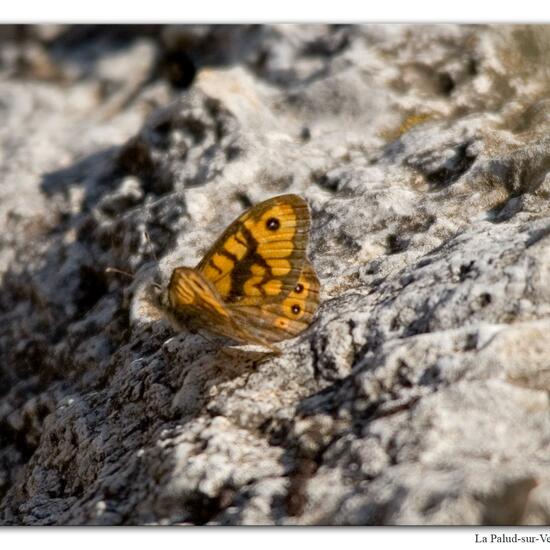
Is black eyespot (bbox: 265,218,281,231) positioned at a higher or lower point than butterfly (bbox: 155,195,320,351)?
Answer: higher

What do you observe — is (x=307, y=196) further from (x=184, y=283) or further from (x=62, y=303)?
(x=62, y=303)

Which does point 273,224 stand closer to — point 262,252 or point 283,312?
point 262,252

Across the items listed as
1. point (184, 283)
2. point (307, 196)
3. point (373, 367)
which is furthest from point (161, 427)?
point (307, 196)

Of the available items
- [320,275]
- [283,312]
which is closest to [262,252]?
[283,312]

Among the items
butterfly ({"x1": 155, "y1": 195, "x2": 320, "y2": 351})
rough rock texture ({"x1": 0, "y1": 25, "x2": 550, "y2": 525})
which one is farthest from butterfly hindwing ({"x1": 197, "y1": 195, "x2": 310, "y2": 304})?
rough rock texture ({"x1": 0, "y1": 25, "x2": 550, "y2": 525})

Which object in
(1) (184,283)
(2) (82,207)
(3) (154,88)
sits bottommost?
(1) (184,283)

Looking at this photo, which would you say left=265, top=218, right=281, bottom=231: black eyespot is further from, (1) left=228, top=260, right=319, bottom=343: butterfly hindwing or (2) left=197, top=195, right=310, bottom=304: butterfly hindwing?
(1) left=228, top=260, right=319, bottom=343: butterfly hindwing

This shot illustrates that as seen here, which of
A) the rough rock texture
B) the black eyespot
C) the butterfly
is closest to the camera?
the rough rock texture
